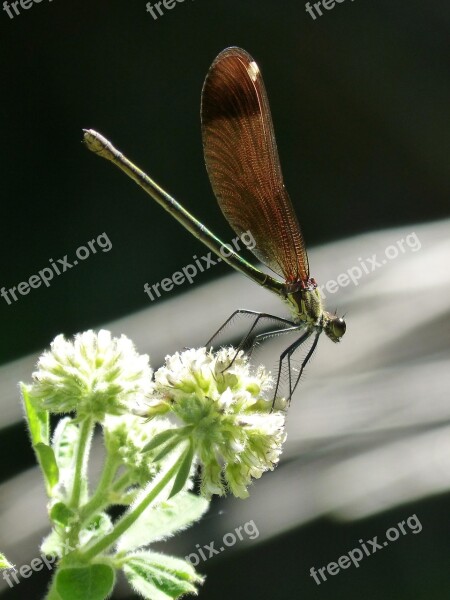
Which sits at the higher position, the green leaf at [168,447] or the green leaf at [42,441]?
the green leaf at [42,441]

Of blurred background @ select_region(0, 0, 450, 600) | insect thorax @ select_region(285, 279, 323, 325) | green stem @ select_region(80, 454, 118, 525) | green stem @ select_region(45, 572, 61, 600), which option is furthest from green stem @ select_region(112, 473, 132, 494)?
blurred background @ select_region(0, 0, 450, 600)

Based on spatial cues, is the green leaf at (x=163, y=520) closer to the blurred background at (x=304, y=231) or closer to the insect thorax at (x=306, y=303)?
the insect thorax at (x=306, y=303)

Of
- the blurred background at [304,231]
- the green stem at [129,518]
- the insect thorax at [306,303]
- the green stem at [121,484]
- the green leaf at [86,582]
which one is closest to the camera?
the green leaf at [86,582]

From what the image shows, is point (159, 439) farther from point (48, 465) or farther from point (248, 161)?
point (248, 161)

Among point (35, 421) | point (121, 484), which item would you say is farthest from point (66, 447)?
point (121, 484)

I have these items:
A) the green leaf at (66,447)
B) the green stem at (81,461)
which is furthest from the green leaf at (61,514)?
the green leaf at (66,447)

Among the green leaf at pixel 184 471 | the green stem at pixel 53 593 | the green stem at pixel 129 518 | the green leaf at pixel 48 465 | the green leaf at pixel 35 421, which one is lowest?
the green stem at pixel 53 593

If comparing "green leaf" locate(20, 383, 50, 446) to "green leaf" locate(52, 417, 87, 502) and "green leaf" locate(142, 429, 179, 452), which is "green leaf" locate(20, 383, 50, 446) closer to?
"green leaf" locate(52, 417, 87, 502)
